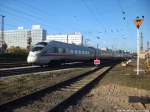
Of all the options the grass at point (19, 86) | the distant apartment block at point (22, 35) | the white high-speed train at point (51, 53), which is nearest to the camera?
the grass at point (19, 86)

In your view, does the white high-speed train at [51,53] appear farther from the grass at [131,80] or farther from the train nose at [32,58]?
the grass at [131,80]

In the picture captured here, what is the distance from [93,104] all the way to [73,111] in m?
1.39

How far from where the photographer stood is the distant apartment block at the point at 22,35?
344ft

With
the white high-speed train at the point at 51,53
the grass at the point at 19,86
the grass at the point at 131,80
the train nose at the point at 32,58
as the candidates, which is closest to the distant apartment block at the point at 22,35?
the white high-speed train at the point at 51,53

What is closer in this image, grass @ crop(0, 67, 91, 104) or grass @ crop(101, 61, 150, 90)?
grass @ crop(0, 67, 91, 104)

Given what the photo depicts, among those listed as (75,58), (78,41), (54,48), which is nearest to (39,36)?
(78,41)

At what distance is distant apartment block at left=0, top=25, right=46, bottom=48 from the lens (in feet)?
344

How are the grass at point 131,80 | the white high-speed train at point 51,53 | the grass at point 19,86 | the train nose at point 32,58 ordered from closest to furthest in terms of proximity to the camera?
1. the grass at point 19,86
2. the grass at point 131,80
3. the train nose at point 32,58
4. the white high-speed train at point 51,53

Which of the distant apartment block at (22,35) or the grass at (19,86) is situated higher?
the distant apartment block at (22,35)

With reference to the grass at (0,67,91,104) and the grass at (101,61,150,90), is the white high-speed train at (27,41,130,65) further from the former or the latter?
the grass at (0,67,91,104)

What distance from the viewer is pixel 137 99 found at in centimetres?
979

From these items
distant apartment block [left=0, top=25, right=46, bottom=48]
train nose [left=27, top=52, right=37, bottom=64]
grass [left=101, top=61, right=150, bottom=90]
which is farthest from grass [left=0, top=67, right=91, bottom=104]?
distant apartment block [left=0, top=25, right=46, bottom=48]

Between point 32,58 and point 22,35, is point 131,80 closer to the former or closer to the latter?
point 32,58

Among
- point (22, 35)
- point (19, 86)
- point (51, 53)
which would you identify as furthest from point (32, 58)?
point (22, 35)
